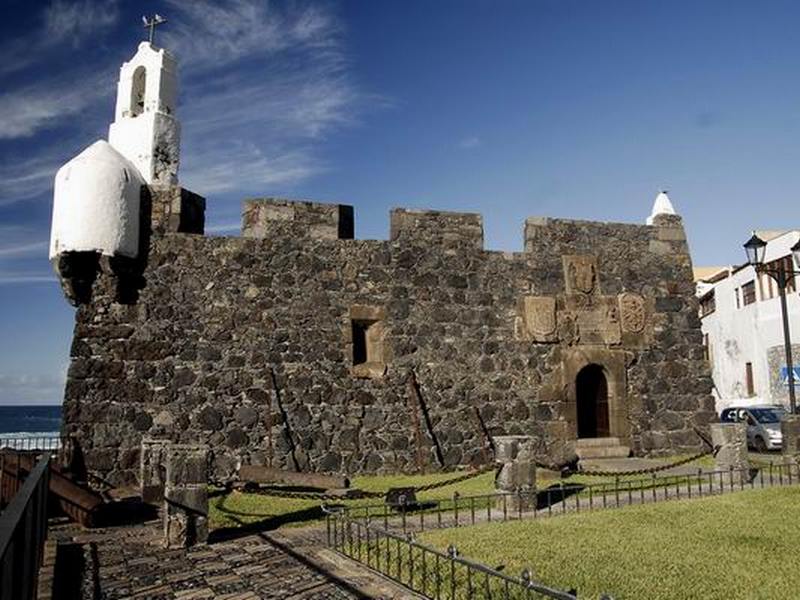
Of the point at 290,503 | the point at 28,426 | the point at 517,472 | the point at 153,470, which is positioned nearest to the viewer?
the point at 517,472

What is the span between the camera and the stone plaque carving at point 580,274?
14.0 metres

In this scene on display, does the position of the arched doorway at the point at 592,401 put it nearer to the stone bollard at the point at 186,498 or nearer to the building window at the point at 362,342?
the building window at the point at 362,342

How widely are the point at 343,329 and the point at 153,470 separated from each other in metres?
4.02

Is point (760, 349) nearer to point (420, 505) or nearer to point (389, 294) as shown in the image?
point (389, 294)

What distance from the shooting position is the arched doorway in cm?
1399

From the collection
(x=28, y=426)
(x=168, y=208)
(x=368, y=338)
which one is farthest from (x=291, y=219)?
(x=28, y=426)

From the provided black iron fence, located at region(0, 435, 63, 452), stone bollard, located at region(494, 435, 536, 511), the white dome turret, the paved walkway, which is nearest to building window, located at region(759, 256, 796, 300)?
stone bollard, located at region(494, 435, 536, 511)

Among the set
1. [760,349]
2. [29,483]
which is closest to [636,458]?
[29,483]

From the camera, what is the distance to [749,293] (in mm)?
30078

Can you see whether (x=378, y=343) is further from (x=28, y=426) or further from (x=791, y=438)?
(x=28, y=426)

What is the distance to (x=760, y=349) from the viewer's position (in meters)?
28.9

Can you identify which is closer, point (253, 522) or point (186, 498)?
point (186, 498)

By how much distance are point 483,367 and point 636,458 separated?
3.53m

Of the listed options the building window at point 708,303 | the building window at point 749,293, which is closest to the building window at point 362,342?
the building window at point 749,293
